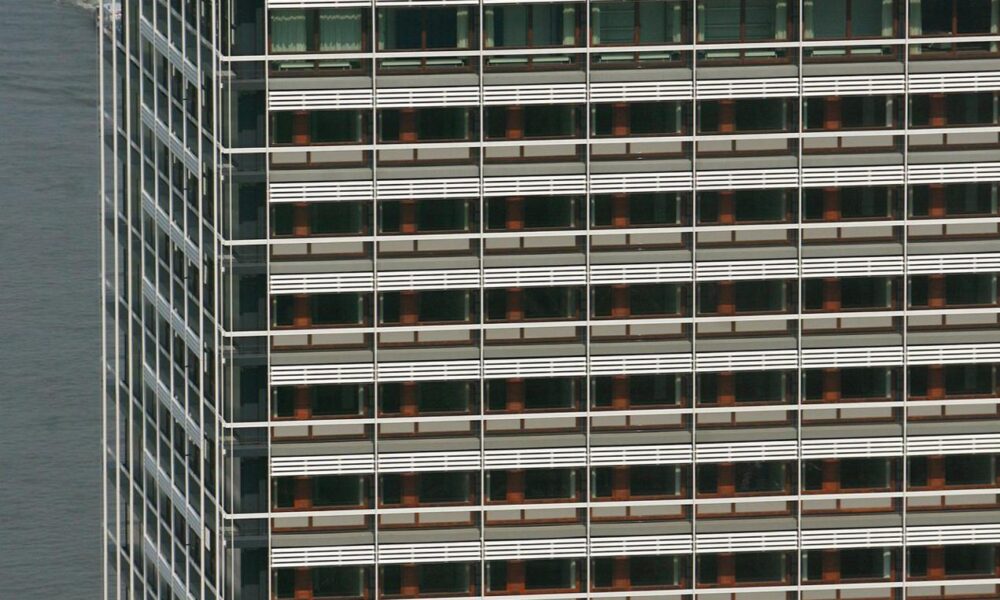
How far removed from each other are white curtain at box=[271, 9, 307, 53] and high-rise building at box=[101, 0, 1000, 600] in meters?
0.08

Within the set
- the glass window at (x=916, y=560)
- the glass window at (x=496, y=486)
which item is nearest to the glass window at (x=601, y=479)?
the glass window at (x=496, y=486)

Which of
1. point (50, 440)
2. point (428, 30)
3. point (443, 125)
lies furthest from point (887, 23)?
point (50, 440)

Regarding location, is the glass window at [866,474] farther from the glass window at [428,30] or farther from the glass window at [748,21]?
the glass window at [428,30]

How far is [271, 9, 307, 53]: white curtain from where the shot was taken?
10456 centimetres

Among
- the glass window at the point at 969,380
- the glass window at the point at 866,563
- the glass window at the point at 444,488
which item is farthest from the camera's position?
the glass window at the point at 866,563

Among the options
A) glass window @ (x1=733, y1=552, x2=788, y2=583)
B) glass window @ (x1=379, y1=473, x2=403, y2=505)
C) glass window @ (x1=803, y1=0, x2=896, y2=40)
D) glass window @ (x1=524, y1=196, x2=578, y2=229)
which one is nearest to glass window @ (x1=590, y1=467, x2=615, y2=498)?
glass window @ (x1=733, y1=552, x2=788, y2=583)

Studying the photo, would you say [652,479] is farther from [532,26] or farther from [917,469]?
[532,26]

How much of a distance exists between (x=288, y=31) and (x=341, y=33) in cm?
145

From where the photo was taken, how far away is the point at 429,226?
10756 centimetres

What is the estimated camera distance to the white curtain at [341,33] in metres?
105

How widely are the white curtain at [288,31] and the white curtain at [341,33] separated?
0.52m

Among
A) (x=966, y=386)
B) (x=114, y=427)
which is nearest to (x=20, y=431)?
(x=114, y=427)

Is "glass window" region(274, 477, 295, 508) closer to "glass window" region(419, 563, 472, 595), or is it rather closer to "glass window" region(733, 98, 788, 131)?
"glass window" region(419, 563, 472, 595)

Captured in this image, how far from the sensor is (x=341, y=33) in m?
105
